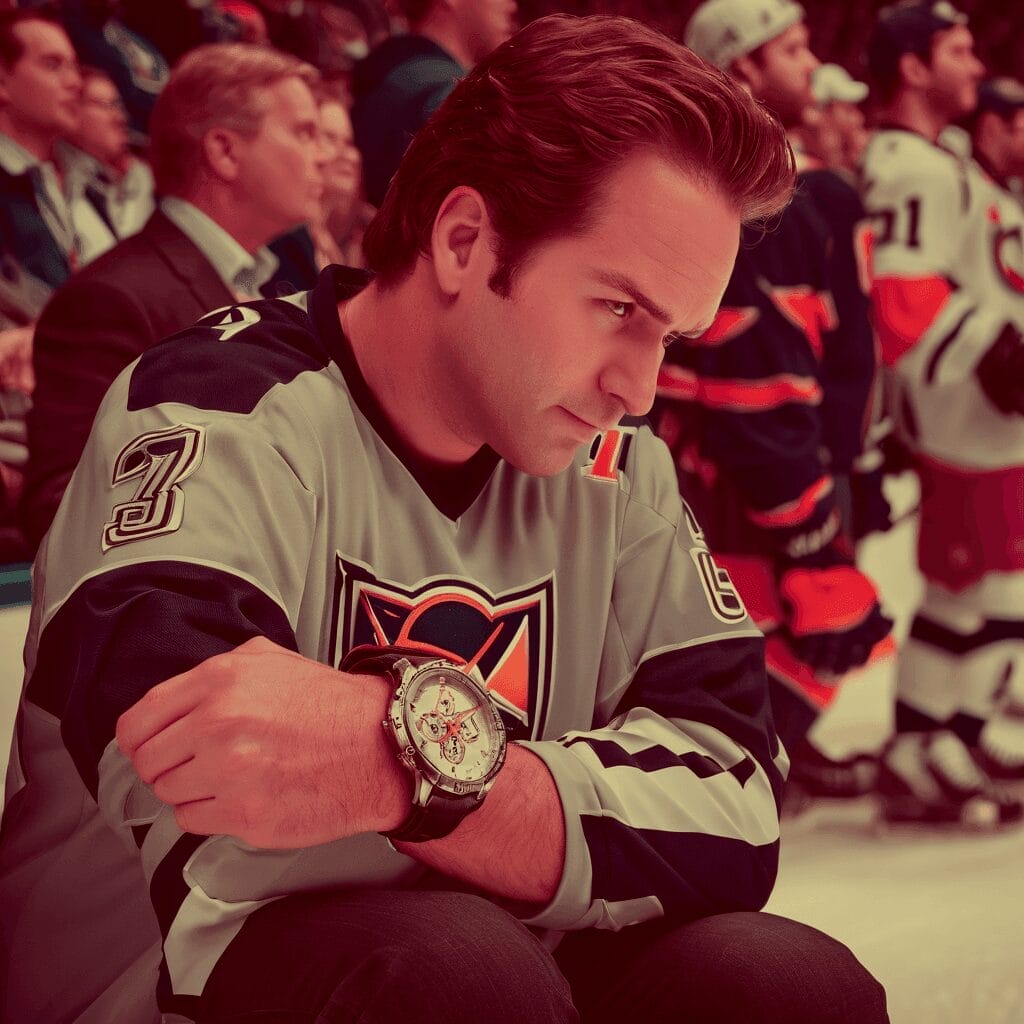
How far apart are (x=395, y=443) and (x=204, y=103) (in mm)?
1506

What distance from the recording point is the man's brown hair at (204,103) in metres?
2.39

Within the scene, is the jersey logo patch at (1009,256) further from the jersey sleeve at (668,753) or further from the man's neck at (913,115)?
the jersey sleeve at (668,753)

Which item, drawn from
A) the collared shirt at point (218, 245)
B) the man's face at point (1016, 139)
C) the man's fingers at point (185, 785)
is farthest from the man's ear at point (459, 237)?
the man's face at point (1016, 139)

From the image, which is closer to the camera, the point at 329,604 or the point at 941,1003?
the point at 329,604

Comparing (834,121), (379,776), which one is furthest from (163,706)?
(834,121)

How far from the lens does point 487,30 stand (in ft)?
7.87

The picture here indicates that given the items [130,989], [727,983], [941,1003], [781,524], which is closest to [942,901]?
[941,1003]

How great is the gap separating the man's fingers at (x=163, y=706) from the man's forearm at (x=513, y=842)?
189mm

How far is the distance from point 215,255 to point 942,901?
160 cm

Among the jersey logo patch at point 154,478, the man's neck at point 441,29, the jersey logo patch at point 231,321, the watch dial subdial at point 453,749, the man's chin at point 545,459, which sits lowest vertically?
the watch dial subdial at point 453,749

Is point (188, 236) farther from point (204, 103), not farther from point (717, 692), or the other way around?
point (717, 692)

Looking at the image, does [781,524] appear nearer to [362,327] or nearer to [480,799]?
[362,327]

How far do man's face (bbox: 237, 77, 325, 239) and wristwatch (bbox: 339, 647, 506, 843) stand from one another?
62.7 inches

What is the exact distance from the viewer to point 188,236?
84.7 inches
